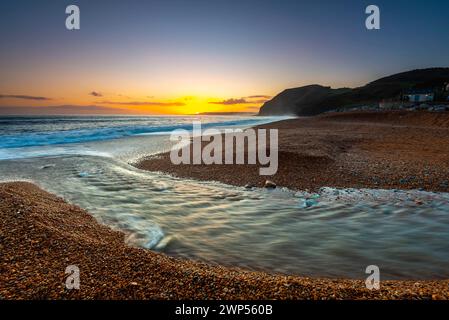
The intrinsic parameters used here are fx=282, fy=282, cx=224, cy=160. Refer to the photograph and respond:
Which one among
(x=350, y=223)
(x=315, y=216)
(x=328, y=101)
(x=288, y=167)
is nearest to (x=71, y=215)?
(x=315, y=216)

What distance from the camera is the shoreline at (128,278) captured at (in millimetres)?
3330

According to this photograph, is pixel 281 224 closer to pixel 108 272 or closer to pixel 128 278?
pixel 128 278

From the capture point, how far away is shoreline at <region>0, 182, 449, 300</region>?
3.33 metres

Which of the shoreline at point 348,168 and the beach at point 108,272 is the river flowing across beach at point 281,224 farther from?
the shoreline at point 348,168

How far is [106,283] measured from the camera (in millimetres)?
3539

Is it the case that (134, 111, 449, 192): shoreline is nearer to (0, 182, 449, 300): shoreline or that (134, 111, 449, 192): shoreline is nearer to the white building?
(0, 182, 449, 300): shoreline

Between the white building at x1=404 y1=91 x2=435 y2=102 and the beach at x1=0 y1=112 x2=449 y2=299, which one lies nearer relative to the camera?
the beach at x1=0 y1=112 x2=449 y2=299

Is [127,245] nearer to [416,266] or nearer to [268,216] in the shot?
[268,216]

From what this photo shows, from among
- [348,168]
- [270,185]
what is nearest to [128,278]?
[270,185]

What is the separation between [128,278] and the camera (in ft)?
12.1

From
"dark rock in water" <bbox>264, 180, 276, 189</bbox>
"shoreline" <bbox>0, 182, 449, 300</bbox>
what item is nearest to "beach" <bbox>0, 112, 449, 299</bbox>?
"shoreline" <bbox>0, 182, 449, 300</bbox>

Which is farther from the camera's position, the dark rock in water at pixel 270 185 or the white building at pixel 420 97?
the white building at pixel 420 97

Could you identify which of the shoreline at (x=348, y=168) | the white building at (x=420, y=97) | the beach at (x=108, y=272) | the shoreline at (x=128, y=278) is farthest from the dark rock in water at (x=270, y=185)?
the white building at (x=420, y=97)
